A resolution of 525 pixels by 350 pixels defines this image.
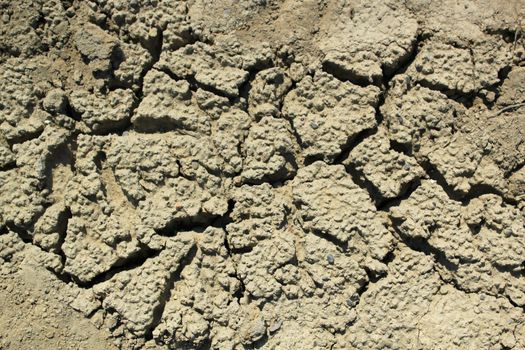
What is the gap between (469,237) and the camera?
1.83 metres

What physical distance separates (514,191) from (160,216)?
1.16 metres

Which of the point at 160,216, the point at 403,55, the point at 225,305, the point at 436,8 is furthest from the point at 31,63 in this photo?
the point at 436,8

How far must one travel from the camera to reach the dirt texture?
1.83m

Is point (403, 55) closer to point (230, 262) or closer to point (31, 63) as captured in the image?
point (230, 262)

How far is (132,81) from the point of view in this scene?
6.27 feet

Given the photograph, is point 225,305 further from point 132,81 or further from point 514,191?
point 514,191

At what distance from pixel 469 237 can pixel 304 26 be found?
2.87ft

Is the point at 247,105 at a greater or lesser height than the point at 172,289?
greater

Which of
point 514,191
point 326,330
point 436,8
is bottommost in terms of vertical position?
point 326,330

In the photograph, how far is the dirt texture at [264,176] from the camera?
1.83 meters

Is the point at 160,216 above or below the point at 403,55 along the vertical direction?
below

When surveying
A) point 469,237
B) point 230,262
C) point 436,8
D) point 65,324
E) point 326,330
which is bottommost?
point 65,324

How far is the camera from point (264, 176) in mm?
1865

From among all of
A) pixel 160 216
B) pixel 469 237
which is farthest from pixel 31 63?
pixel 469 237
